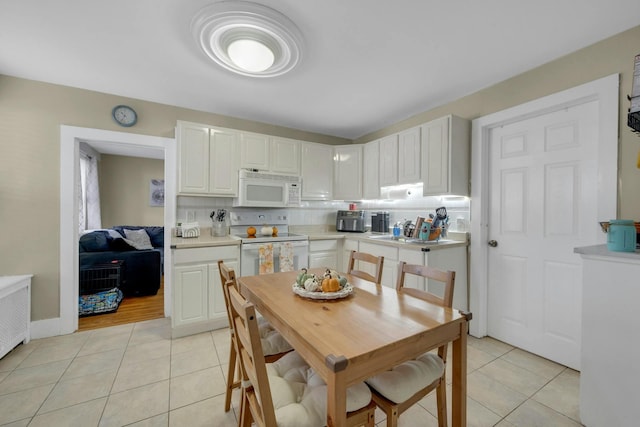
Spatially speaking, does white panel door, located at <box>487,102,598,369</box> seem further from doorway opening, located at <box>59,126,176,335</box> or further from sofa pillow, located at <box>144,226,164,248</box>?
sofa pillow, located at <box>144,226,164,248</box>

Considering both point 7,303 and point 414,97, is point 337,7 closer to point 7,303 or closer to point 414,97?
point 414,97

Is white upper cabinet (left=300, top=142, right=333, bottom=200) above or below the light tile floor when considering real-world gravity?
above

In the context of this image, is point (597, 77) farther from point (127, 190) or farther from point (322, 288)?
point (127, 190)

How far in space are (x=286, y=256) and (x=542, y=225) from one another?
7.99 ft

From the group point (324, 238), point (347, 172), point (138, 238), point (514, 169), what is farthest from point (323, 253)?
point (138, 238)

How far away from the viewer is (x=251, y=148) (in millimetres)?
3225

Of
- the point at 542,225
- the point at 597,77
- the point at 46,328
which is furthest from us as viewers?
the point at 46,328

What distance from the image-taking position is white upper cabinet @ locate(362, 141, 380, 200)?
349cm

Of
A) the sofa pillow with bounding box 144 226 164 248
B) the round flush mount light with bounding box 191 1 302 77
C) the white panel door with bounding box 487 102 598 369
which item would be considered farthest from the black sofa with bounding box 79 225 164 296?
the white panel door with bounding box 487 102 598 369

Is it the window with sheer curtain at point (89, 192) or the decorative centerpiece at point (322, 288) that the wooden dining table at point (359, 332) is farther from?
the window with sheer curtain at point (89, 192)

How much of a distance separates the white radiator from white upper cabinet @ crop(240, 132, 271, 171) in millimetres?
2237

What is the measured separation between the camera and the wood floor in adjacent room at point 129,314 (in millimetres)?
2846

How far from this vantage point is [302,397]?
1.10 m

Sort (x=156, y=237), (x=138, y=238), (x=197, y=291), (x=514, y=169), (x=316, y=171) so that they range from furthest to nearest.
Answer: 1. (x=156, y=237)
2. (x=138, y=238)
3. (x=316, y=171)
4. (x=197, y=291)
5. (x=514, y=169)
